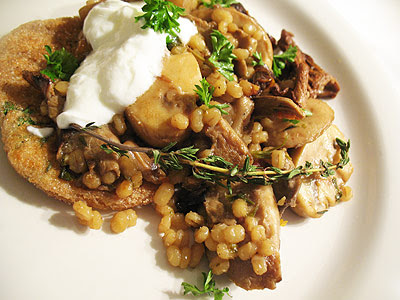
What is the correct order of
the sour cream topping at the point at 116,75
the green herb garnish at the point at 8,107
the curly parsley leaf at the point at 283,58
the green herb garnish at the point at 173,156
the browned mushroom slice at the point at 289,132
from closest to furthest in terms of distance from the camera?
the green herb garnish at the point at 173,156
the sour cream topping at the point at 116,75
the green herb garnish at the point at 8,107
the browned mushroom slice at the point at 289,132
the curly parsley leaf at the point at 283,58

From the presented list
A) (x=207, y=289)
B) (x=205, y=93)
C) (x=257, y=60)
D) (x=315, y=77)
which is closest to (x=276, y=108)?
(x=257, y=60)

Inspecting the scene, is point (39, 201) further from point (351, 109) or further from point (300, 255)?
point (351, 109)

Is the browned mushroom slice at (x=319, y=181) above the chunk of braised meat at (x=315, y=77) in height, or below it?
below

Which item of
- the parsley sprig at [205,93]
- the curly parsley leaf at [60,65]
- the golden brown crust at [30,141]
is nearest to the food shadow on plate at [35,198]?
the golden brown crust at [30,141]

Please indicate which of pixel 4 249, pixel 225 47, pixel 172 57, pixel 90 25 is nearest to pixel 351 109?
pixel 225 47

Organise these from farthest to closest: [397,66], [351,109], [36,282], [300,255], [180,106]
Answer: [397,66], [351,109], [300,255], [180,106], [36,282]

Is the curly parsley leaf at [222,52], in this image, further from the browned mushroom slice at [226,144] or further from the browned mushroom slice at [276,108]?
the browned mushroom slice at [226,144]
